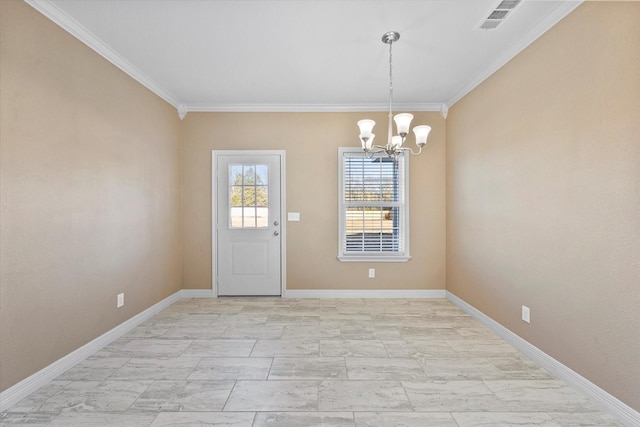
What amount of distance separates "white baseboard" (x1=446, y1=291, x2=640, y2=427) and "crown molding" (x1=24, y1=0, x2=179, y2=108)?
4.48 meters

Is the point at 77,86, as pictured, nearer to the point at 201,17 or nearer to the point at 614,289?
the point at 201,17

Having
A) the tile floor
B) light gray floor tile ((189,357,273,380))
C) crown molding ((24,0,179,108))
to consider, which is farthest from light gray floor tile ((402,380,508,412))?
crown molding ((24,0,179,108))

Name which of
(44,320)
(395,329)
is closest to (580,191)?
(395,329)

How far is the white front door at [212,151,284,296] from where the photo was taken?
416cm

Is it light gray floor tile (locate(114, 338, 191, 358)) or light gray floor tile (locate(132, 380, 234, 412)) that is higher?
light gray floor tile (locate(114, 338, 191, 358))

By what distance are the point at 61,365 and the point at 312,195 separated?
118 inches

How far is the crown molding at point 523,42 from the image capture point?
6.83ft

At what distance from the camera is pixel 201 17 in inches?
89.0

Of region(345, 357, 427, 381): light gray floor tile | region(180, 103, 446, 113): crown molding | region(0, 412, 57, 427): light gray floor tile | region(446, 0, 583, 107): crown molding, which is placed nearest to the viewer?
region(0, 412, 57, 427): light gray floor tile

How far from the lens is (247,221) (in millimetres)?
4176

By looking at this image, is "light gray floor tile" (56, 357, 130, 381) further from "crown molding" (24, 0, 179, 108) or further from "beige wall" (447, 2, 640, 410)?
"beige wall" (447, 2, 640, 410)

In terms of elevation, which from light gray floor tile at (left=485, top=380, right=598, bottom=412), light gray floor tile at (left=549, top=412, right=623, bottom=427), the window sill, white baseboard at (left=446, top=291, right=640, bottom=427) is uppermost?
the window sill

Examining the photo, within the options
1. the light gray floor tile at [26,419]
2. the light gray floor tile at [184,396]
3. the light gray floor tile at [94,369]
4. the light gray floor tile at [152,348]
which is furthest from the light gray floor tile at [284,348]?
the light gray floor tile at [26,419]

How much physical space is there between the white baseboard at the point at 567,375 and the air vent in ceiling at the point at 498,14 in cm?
261
